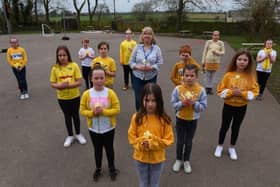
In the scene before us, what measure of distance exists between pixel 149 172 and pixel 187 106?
3.16 feet

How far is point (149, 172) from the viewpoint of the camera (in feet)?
8.93

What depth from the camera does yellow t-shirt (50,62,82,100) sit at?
147 inches

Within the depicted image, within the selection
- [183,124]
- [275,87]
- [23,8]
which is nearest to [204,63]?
[275,87]

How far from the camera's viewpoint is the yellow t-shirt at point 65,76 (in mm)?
3734

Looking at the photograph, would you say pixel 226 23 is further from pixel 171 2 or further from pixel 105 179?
pixel 105 179

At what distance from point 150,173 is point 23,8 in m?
44.1

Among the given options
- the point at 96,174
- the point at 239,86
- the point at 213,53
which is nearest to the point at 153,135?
the point at 96,174

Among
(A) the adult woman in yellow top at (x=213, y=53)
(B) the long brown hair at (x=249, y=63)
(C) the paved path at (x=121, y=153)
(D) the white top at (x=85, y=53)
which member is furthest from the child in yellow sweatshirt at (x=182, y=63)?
(D) the white top at (x=85, y=53)

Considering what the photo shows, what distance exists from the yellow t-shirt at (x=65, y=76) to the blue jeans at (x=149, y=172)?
67.9 inches

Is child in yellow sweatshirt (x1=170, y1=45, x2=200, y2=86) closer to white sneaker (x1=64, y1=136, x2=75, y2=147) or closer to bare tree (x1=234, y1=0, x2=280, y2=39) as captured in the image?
white sneaker (x1=64, y1=136, x2=75, y2=147)

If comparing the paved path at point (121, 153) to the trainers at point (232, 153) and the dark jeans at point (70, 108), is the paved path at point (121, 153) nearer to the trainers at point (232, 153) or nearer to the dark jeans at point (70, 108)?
the trainers at point (232, 153)

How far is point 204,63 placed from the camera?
6.62 m

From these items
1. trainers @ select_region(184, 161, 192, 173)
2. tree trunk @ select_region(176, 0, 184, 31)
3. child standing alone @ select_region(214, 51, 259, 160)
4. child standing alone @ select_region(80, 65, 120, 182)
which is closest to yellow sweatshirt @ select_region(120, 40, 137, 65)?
child standing alone @ select_region(214, 51, 259, 160)

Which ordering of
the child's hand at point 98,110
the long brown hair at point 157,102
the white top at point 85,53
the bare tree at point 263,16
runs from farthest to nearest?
the bare tree at point 263,16 → the white top at point 85,53 → the child's hand at point 98,110 → the long brown hair at point 157,102
